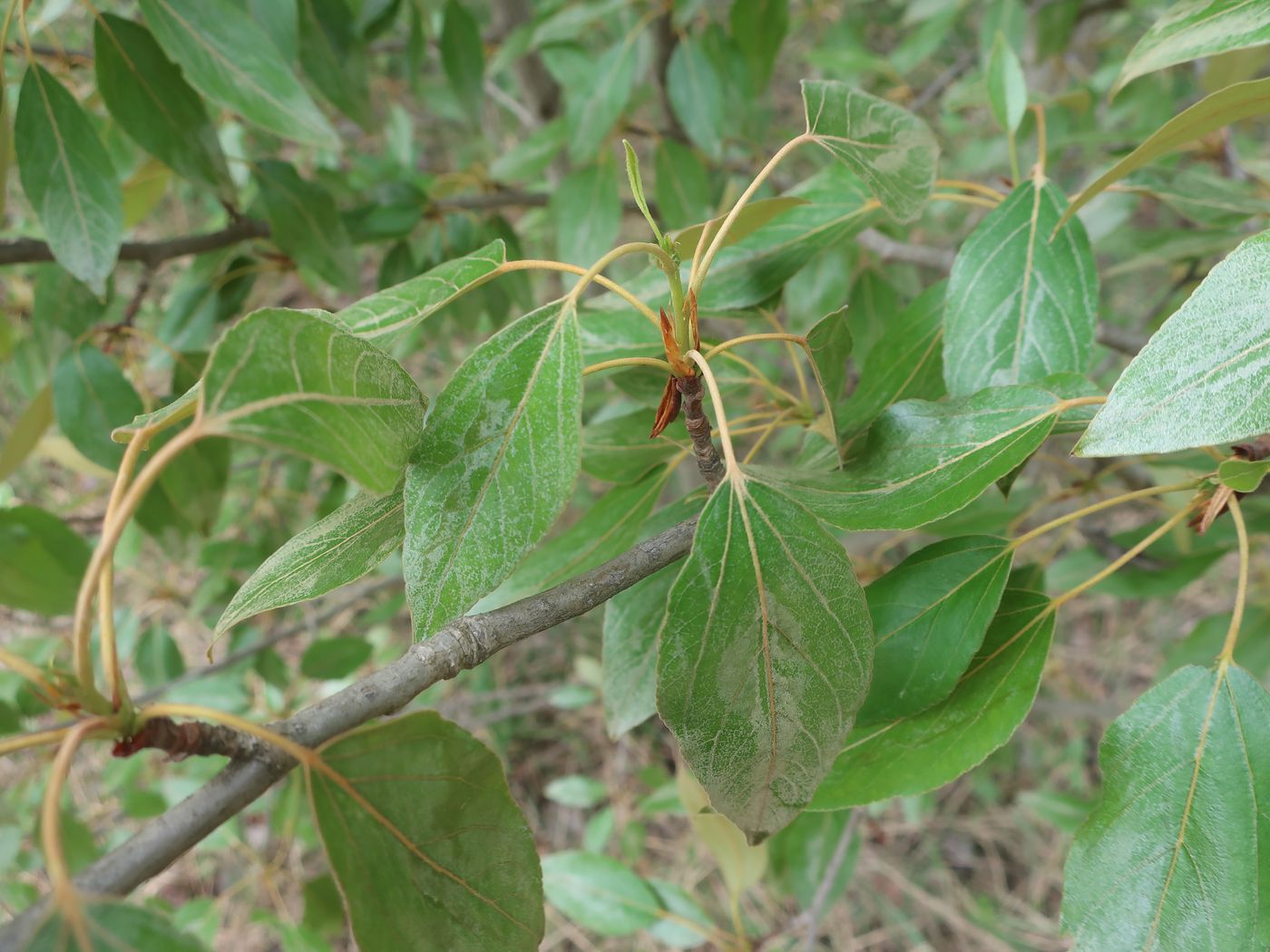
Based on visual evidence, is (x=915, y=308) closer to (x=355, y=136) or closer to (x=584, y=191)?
(x=584, y=191)

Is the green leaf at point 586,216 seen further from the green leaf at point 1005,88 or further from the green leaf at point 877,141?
the green leaf at point 877,141

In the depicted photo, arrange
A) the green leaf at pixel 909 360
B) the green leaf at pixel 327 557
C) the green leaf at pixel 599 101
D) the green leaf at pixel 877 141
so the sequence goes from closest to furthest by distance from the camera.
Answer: the green leaf at pixel 327 557 → the green leaf at pixel 877 141 → the green leaf at pixel 909 360 → the green leaf at pixel 599 101

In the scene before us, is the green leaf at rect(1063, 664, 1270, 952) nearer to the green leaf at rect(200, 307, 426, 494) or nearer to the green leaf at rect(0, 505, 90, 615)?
the green leaf at rect(200, 307, 426, 494)

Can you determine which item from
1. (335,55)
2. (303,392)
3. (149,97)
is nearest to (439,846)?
(303,392)

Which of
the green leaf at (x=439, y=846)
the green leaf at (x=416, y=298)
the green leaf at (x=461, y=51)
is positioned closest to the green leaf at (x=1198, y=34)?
the green leaf at (x=416, y=298)

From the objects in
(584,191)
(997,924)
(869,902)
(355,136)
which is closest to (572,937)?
(869,902)
